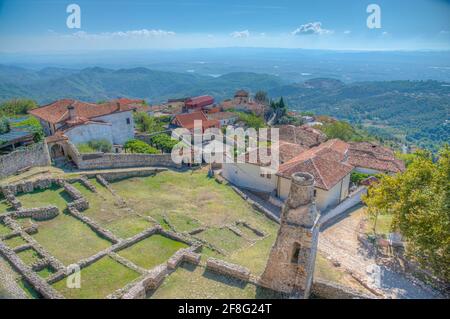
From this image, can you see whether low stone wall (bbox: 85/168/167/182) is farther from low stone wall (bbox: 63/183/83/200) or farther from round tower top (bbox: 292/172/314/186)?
round tower top (bbox: 292/172/314/186)

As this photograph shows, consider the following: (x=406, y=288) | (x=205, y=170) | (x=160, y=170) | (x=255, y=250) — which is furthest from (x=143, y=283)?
(x=205, y=170)

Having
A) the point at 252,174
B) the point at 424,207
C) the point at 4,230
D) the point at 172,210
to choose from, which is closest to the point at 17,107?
the point at 4,230

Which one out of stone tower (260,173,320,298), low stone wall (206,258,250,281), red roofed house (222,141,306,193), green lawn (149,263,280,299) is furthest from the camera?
red roofed house (222,141,306,193)

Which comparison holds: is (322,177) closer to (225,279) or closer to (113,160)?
(225,279)

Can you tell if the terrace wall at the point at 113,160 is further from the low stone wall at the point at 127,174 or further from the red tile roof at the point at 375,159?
the red tile roof at the point at 375,159

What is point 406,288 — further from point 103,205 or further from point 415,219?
point 103,205

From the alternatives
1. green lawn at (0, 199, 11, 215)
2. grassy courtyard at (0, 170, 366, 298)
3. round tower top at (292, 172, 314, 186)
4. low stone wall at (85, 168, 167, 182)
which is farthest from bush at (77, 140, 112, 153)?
round tower top at (292, 172, 314, 186)
